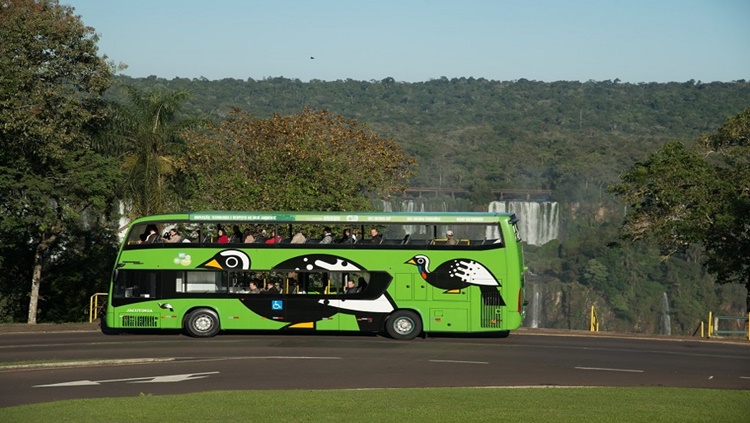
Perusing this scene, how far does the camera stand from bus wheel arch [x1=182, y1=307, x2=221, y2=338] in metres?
36.1

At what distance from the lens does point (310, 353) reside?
31844mm

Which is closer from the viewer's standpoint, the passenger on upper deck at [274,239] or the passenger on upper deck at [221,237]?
the passenger on upper deck at [274,239]

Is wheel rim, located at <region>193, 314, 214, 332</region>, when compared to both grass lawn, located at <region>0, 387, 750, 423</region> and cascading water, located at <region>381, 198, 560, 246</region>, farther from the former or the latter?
cascading water, located at <region>381, 198, 560, 246</region>

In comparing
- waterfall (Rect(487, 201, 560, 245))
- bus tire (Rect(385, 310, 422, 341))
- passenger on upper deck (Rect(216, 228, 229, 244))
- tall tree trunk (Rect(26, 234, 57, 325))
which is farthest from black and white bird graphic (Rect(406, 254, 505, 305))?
waterfall (Rect(487, 201, 560, 245))

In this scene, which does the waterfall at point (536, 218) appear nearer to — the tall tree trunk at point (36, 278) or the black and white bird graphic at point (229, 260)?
the tall tree trunk at point (36, 278)

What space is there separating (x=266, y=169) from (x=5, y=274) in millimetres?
15026

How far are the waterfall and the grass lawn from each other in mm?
145997

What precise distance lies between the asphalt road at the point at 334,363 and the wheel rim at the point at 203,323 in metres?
0.61

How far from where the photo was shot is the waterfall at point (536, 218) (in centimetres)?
17075

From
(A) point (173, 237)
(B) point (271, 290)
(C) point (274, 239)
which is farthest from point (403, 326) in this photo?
(A) point (173, 237)

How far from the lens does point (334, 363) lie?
2964cm

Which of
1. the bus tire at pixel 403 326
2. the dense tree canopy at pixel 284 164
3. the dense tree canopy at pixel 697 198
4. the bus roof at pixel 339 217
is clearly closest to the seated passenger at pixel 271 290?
the bus roof at pixel 339 217

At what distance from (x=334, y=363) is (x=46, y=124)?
77.6 ft

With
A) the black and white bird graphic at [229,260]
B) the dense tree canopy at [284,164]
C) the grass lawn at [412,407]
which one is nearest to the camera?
the grass lawn at [412,407]
